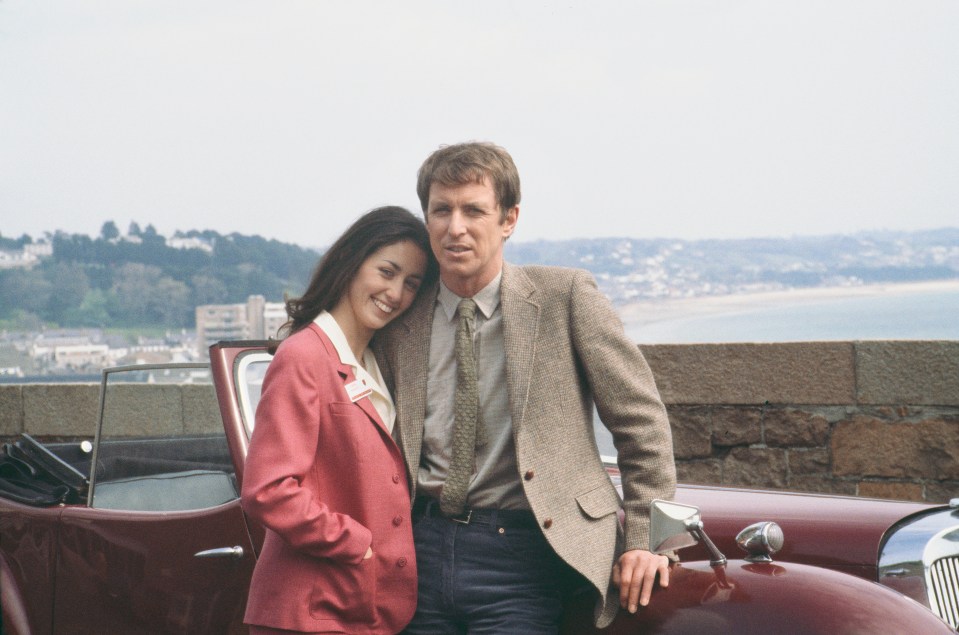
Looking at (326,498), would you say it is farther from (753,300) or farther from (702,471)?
(753,300)

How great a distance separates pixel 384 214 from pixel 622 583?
1143mm

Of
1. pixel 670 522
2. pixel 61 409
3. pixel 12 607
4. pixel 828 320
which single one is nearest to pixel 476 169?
pixel 670 522

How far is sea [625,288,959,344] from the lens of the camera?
7.39m

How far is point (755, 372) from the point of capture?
5941 mm

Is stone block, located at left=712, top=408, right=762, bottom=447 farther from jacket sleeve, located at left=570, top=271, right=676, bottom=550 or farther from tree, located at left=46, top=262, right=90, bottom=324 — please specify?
tree, located at left=46, top=262, right=90, bottom=324

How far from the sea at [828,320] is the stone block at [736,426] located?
0.44 metres

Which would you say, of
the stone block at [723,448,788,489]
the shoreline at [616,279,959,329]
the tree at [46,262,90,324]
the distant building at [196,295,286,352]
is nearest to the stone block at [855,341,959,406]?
the stone block at [723,448,788,489]

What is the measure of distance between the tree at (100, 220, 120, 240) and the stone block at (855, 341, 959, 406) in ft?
26.1

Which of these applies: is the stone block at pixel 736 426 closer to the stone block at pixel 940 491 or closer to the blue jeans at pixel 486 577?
the stone block at pixel 940 491

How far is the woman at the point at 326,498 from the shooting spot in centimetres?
238

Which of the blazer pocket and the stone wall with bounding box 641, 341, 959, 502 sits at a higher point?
the blazer pocket

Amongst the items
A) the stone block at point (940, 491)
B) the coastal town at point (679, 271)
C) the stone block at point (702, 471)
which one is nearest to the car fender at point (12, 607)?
the coastal town at point (679, 271)

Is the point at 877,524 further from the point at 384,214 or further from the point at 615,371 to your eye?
the point at 384,214

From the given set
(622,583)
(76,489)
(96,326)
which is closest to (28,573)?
(76,489)
